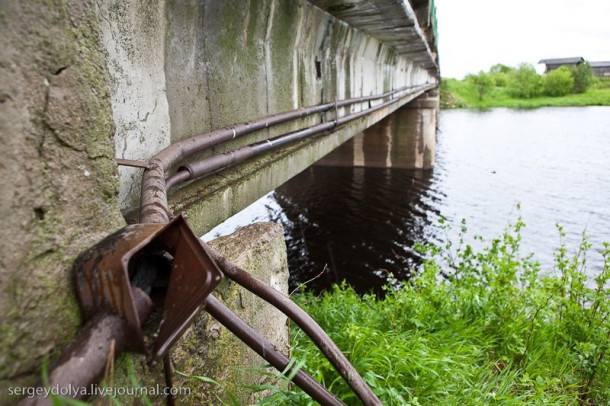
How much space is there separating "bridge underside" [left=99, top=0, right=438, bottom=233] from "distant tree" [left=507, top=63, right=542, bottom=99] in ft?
260

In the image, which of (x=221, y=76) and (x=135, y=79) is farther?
(x=221, y=76)

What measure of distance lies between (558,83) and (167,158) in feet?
282

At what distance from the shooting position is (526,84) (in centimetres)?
7244

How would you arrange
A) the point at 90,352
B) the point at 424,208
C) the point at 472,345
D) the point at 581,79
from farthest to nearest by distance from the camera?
the point at 581,79, the point at 424,208, the point at 472,345, the point at 90,352

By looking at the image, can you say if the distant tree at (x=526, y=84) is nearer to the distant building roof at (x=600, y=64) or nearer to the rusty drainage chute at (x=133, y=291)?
the distant building roof at (x=600, y=64)

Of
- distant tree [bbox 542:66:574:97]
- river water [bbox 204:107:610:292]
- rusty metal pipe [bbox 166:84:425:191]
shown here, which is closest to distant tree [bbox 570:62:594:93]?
distant tree [bbox 542:66:574:97]

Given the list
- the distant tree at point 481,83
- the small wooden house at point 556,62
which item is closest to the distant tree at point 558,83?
the distant tree at point 481,83

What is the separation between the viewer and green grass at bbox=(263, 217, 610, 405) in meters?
2.82

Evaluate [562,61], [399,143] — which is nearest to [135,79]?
[399,143]

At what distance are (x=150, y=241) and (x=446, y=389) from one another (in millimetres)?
2599

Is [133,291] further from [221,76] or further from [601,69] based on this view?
[601,69]

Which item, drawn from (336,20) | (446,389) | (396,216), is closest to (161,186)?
(446,389)

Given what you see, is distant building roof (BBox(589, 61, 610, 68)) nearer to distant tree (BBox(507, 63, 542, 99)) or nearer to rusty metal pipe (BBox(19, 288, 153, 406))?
distant tree (BBox(507, 63, 542, 99))

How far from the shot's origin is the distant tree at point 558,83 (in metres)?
71.6
